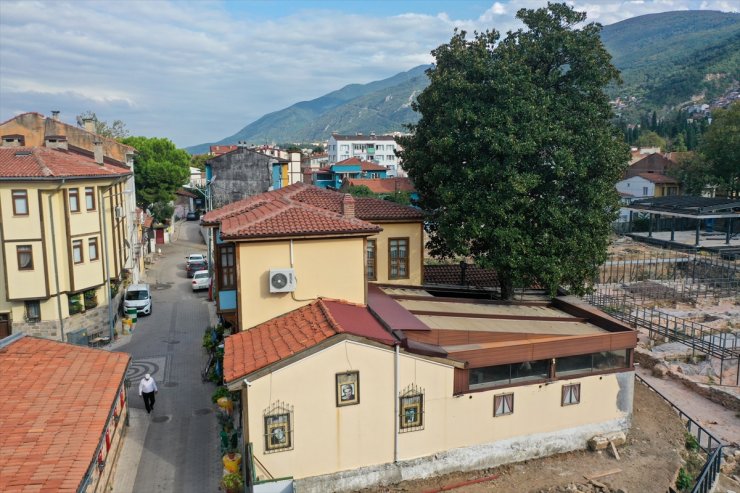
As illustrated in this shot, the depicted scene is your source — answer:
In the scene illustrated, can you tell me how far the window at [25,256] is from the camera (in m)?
22.8

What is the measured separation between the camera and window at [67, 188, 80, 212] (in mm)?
23719

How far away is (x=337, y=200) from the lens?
20.4 m

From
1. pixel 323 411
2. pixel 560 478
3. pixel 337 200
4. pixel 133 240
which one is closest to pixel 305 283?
pixel 323 411

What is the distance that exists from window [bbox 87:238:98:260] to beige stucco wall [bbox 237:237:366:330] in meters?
13.2

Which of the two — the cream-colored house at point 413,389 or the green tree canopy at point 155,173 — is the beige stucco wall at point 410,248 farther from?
the green tree canopy at point 155,173

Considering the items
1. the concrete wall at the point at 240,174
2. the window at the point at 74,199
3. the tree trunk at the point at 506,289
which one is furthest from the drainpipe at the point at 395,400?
the concrete wall at the point at 240,174

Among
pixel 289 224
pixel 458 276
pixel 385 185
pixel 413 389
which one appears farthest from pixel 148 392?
pixel 385 185

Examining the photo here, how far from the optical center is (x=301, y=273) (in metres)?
15.7

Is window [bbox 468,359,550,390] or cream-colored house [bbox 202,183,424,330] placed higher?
cream-colored house [bbox 202,183,424,330]

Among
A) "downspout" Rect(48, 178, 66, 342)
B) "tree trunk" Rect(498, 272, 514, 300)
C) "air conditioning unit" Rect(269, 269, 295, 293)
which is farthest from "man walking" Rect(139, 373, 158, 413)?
"tree trunk" Rect(498, 272, 514, 300)

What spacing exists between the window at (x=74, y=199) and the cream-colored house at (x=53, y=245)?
1.7 inches

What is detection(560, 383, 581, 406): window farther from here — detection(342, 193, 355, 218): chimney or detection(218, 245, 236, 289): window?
detection(218, 245, 236, 289): window

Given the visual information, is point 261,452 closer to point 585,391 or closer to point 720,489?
point 585,391

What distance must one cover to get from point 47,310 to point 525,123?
68.6 ft
